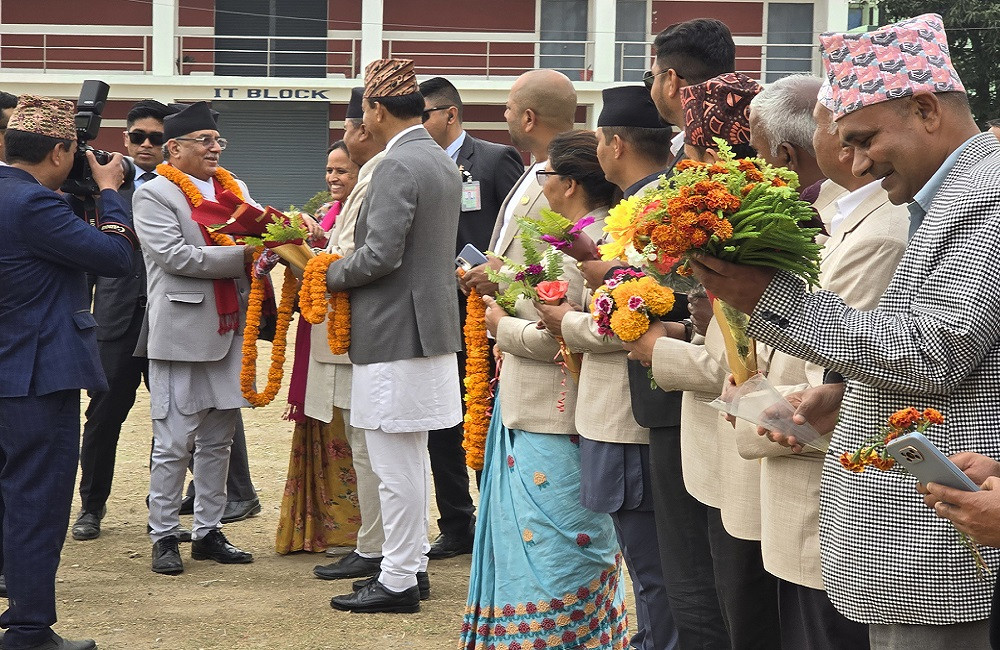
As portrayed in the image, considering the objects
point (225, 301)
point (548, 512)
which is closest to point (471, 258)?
point (548, 512)

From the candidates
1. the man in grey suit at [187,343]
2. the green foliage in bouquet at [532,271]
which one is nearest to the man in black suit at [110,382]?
the man in grey suit at [187,343]

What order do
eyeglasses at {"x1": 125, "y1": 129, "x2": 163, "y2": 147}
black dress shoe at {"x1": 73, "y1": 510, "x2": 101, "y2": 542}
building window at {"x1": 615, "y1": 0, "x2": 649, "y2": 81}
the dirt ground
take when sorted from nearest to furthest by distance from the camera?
the dirt ground, black dress shoe at {"x1": 73, "y1": 510, "x2": 101, "y2": 542}, eyeglasses at {"x1": 125, "y1": 129, "x2": 163, "y2": 147}, building window at {"x1": 615, "y1": 0, "x2": 649, "y2": 81}

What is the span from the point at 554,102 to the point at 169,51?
27569 millimetres

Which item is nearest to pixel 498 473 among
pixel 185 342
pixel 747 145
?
pixel 747 145

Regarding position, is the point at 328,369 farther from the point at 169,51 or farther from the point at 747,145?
the point at 169,51

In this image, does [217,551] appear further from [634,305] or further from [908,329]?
[908,329]

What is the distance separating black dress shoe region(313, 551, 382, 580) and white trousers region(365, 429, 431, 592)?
0.55 m

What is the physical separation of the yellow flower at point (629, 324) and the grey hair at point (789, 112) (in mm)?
583

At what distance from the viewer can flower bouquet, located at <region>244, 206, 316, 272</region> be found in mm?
5449

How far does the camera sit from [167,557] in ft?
19.6

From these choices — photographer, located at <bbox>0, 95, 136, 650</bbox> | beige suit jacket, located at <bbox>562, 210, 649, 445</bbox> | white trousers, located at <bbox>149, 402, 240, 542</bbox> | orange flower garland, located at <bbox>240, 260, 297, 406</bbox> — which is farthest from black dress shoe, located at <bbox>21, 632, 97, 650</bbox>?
beige suit jacket, located at <bbox>562, 210, 649, 445</bbox>

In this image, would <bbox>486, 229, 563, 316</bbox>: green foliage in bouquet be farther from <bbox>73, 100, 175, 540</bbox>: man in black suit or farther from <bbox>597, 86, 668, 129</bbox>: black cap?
<bbox>73, 100, 175, 540</bbox>: man in black suit

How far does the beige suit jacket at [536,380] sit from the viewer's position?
13.9 ft

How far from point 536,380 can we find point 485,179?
2.74 m
